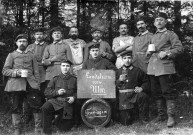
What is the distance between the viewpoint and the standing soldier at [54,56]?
8.02 meters

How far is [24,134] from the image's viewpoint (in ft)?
23.9

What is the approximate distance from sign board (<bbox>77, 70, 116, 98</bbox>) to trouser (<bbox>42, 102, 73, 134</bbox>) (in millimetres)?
720

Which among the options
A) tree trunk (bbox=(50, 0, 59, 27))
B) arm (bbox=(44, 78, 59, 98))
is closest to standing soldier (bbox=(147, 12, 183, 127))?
arm (bbox=(44, 78, 59, 98))

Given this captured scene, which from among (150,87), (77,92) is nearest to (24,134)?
(77,92)

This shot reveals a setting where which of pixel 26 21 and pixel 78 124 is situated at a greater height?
pixel 26 21

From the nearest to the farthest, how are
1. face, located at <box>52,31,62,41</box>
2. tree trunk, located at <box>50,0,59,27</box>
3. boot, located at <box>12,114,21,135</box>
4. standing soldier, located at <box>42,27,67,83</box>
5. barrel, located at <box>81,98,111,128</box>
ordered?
boot, located at <box>12,114,21,135</box>, barrel, located at <box>81,98,111,128</box>, standing soldier, located at <box>42,27,67,83</box>, face, located at <box>52,31,62,41</box>, tree trunk, located at <box>50,0,59,27</box>

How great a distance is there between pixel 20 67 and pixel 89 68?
165 centimetres

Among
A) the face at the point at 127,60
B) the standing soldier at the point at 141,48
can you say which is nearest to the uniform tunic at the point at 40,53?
Result: the face at the point at 127,60

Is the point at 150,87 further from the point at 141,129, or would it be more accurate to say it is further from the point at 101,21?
the point at 101,21

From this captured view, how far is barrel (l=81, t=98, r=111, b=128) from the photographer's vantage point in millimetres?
7379

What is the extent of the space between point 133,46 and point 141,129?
217 centimetres

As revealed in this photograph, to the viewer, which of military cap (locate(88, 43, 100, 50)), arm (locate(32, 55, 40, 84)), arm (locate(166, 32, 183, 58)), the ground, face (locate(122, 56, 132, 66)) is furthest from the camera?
military cap (locate(88, 43, 100, 50))

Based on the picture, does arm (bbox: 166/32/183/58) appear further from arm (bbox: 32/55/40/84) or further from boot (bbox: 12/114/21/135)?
boot (bbox: 12/114/21/135)

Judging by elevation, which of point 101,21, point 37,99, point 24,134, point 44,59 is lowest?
point 24,134
